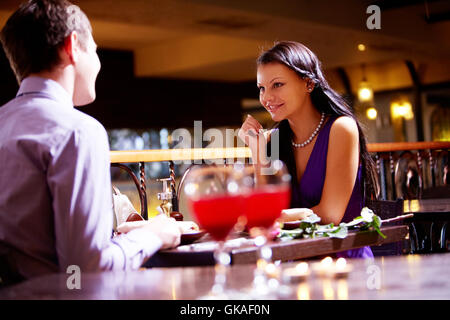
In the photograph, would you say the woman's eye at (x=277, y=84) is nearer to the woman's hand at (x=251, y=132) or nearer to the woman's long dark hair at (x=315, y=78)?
the woman's long dark hair at (x=315, y=78)

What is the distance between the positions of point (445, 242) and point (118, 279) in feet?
9.58

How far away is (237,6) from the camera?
679cm

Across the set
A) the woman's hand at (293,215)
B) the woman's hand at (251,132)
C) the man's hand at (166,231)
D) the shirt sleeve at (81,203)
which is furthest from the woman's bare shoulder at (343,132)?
the shirt sleeve at (81,203)

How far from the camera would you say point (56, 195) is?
1.25 m

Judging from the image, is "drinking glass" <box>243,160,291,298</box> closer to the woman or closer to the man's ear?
the man's ear

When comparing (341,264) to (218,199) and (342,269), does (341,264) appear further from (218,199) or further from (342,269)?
(218,199)

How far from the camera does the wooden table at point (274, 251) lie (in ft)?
4.67

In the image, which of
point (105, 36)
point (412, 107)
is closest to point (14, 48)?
point (105, 36)

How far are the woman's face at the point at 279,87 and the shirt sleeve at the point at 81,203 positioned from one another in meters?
1.28

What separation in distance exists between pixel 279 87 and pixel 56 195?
4.71 ft

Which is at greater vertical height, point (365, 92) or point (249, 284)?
point (365, 92)
